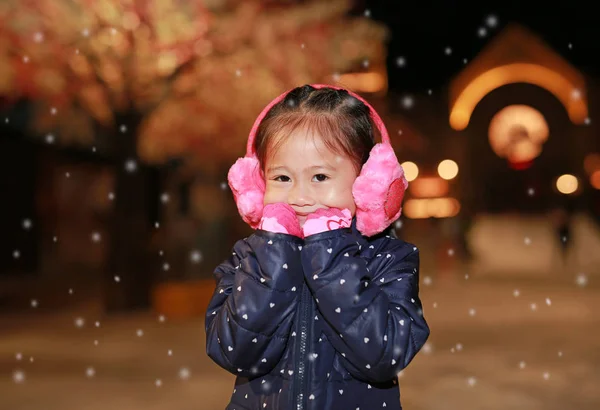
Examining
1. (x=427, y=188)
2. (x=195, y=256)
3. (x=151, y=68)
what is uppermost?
(x=427, y=188)

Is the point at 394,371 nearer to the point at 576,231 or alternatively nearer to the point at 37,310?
the point at 37,310

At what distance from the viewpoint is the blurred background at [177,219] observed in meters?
5.52

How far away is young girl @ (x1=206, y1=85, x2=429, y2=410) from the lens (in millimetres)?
1595

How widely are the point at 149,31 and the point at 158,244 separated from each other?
13.4 feet

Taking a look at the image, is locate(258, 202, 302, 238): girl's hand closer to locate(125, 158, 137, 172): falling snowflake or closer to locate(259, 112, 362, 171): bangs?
locate(259, 112, 362, 171): bangs

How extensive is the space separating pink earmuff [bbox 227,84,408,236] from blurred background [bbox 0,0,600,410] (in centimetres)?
188

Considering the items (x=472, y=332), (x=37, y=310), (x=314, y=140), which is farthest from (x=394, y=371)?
(x=37, y=310)

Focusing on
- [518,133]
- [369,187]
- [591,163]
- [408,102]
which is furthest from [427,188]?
[369,187]

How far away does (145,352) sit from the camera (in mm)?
6426

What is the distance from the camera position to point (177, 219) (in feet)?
38.7

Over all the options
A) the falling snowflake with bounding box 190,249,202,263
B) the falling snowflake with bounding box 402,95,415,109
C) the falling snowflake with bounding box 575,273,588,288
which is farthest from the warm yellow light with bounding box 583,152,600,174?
the falling snowflake with bounding box 190,249,202,263

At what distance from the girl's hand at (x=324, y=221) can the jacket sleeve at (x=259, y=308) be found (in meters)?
0.04

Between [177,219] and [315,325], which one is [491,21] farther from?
[315,325]

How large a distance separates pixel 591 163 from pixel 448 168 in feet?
12.8
